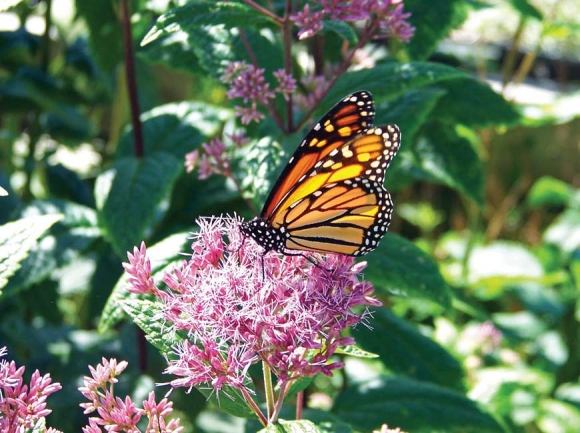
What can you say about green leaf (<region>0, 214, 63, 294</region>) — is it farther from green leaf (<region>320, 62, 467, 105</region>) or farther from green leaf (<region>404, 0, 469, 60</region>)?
green leaf (<region>404, 0, 469, 60</region>)

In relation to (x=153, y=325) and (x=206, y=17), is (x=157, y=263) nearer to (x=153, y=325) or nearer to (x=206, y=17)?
(x=153, y=325)

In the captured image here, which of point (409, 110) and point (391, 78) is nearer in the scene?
point (391, 78)

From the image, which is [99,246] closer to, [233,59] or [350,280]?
[233,59]

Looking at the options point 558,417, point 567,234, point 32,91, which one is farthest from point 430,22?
point 567,234

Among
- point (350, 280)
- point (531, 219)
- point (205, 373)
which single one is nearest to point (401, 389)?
point (350, 280)

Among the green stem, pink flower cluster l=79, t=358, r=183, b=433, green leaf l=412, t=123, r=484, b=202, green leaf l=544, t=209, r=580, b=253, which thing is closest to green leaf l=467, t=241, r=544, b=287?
green leaf l=544, t=209, r=580, b=253

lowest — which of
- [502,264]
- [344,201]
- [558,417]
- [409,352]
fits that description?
[558,417]
